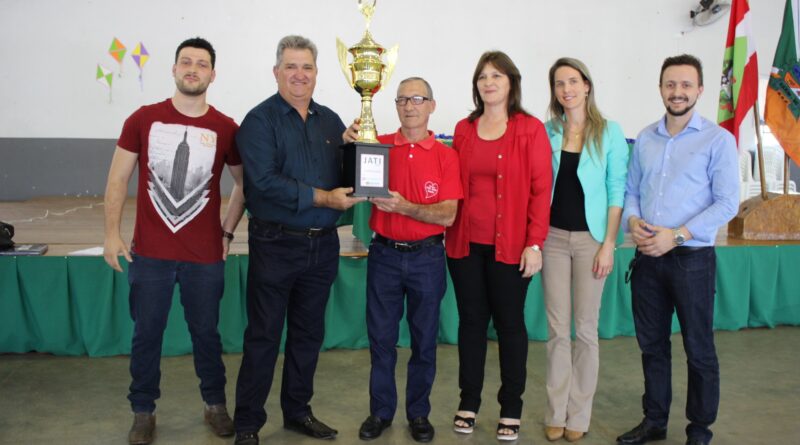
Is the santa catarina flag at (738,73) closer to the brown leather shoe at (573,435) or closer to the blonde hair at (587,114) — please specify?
the blonde hair at (587,114)

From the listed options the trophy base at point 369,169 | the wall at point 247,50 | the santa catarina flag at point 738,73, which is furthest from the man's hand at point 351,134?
the wall at point 247,50

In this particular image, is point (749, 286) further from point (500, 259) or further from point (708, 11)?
point (708, 11)

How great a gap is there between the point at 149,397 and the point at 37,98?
6211 millimetres

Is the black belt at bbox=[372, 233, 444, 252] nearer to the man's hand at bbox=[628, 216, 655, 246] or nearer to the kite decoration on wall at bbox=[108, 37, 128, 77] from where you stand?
the man's hand at bbox=[628, 216, 655, 246]

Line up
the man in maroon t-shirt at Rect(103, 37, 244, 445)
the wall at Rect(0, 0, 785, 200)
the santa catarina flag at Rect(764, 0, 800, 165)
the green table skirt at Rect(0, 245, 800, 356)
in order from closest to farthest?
1. the man in maroon t-shirt at Rect(103, 37, 244, 445)
2. the green table skirt at Rect(0, 245, 800, 356)
3. the santa catarina flag at Rect(764, 0, 800, 165)
4. the wall at Rect(0, 0, 785, 200)

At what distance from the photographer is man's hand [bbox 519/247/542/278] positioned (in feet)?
7.32

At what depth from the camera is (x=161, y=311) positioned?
2314 mm

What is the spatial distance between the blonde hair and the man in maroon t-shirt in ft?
3.84

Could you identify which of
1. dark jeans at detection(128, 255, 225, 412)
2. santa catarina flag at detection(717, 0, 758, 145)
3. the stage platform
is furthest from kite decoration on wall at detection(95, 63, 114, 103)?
santa catarina flag at detection(717, 0, 758, 145)

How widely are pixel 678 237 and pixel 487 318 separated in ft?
2.33

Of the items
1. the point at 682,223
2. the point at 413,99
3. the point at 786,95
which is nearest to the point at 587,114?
the point at 682,223

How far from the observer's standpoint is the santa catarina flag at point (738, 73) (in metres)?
4.17

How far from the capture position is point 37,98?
7.35m

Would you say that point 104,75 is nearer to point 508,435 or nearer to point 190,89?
point 190,89
